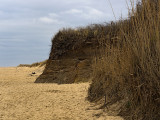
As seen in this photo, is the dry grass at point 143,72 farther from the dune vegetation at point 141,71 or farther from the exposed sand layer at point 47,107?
the exposed sand layer at point 47,107

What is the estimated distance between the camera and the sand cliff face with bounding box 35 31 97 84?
352 inches

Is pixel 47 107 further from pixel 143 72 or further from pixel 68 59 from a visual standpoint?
pixel 68 59

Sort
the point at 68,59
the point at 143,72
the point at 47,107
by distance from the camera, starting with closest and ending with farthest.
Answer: the point at 143,72, the point at 47,107, the point at 68,59

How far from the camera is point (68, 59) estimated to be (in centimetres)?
953

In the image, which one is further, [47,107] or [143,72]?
[47,107]

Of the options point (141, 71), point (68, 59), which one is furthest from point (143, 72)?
point (68, 59)

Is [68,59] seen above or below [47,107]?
above

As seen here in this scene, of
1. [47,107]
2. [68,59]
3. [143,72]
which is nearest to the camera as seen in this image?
[143,72]

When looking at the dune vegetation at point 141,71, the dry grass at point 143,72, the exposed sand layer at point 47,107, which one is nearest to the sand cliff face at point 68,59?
the exposed sand layer at point 47,107

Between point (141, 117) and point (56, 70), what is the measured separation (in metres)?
6.57

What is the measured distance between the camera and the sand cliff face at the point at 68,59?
8953 mm

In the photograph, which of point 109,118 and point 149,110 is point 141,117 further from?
point 109,118

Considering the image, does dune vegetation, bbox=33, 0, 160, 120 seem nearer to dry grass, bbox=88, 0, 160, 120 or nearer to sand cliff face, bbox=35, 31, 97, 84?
dry grass, bbox=88, 0, 160, 120

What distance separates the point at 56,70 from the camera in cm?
947
